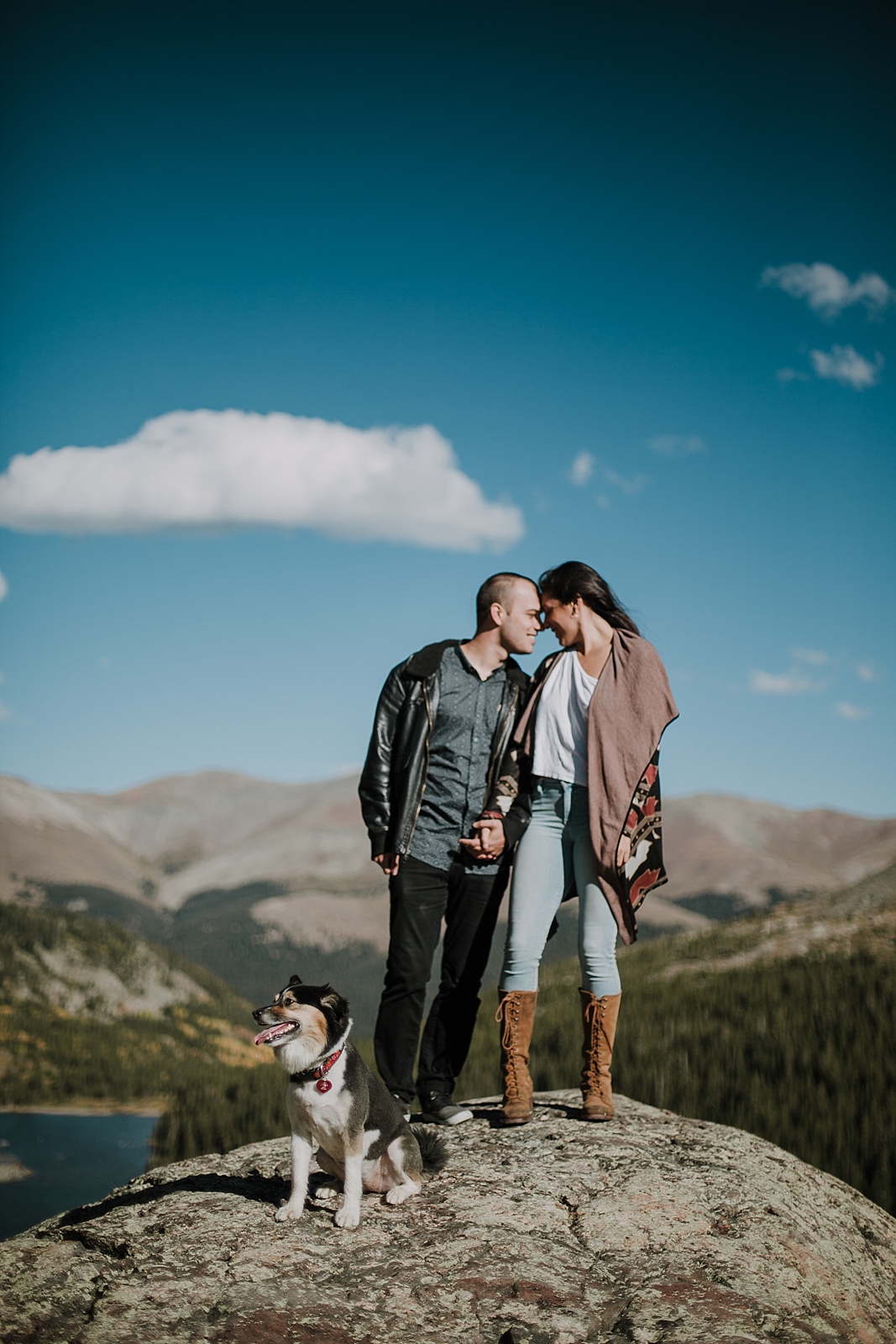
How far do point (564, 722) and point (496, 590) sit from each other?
56 cm

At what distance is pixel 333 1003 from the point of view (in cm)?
233

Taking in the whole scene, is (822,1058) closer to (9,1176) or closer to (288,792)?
(9,1176)

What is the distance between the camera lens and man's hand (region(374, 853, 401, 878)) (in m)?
3.39

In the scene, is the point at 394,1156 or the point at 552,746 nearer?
the point at 394,1156

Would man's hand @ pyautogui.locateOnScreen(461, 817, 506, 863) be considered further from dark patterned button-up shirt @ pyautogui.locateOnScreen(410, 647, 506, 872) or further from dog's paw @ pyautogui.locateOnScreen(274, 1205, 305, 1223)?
dog's paw @ pyautogui.locateOnScreen(274, 1205, 305, 1223)

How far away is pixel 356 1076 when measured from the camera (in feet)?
7.82

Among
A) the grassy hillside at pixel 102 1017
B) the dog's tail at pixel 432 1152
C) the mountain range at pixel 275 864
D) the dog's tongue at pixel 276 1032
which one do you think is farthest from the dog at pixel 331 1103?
the mountain range at pixel 275 864

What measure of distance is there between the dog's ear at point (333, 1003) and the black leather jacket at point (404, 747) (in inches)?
40.2

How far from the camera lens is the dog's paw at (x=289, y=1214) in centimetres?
242

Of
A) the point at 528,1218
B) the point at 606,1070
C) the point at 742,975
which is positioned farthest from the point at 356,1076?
the point at 742,975

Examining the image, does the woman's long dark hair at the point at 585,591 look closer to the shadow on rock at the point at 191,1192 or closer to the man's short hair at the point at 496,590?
the man's short hair at the point at 496,590

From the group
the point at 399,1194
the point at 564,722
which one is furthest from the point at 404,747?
the point at 399,1194

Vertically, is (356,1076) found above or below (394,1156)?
above

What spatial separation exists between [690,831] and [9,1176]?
15.4 metres
